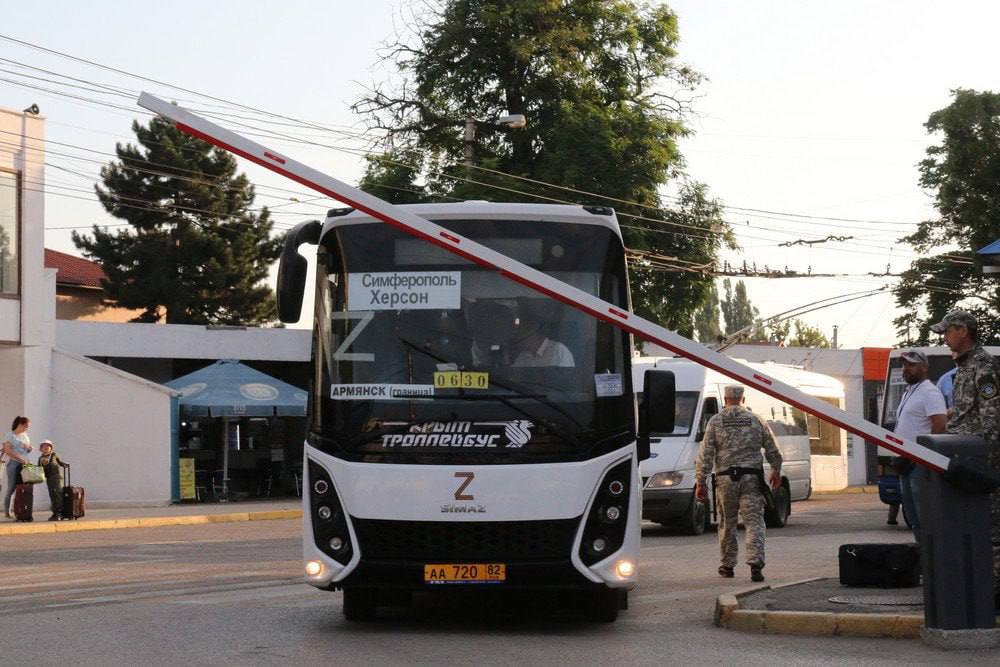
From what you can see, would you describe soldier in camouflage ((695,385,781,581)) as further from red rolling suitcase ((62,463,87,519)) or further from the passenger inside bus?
red rolling suitcase ((62,463,87,519))

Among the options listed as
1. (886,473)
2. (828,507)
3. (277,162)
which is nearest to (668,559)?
(886,473)

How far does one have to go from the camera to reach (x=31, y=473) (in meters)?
27.0

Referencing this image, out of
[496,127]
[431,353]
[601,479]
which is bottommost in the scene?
[601,479]

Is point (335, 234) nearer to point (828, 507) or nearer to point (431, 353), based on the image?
point (431, 353)

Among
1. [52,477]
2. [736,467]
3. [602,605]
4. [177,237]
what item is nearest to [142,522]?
[52,477]

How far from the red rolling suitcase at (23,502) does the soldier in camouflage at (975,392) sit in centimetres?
1994

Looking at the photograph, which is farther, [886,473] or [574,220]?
[886,473]

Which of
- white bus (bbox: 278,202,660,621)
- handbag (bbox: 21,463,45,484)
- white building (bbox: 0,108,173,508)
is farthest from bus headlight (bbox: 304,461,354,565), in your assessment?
white building (bbox: 0,108,173,508)

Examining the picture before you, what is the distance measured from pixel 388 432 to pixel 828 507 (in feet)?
73.4

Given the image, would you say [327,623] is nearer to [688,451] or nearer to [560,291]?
[560,291]

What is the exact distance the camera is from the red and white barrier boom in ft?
31.0

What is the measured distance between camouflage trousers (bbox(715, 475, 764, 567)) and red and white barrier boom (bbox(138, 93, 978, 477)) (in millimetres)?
4908

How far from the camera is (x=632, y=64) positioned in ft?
155

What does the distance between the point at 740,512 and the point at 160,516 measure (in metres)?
16.4
